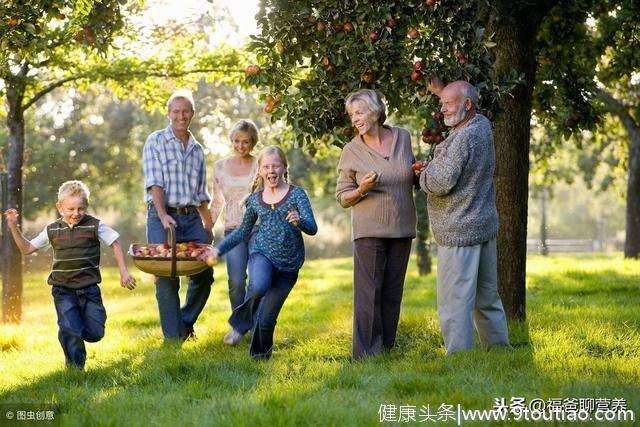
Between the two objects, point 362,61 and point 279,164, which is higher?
point 362,61

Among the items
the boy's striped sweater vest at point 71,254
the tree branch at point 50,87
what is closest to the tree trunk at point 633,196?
the tree branch at point 50,87

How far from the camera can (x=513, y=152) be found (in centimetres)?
823

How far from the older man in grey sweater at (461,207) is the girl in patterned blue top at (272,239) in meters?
1.06

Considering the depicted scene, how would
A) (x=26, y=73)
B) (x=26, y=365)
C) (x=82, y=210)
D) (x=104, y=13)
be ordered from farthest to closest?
(x=26, y=73) < (x=104, y=13) < (x=26, y=365) < (x=82, y=210)

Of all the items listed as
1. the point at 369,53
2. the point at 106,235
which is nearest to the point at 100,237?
the point at 106,235

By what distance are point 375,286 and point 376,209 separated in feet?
2.02

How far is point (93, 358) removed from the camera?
7.73m

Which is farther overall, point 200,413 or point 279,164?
point 279,164

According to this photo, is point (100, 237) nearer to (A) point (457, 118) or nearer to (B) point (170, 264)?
(B) point (170, 264)

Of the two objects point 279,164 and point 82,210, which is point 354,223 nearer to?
point 279,164

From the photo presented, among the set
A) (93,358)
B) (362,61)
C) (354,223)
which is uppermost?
(362,61)

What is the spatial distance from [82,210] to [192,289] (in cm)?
206

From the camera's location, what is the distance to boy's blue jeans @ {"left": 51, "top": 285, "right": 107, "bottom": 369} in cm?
665

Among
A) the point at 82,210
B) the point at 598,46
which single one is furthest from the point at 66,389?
the point at 598,46
